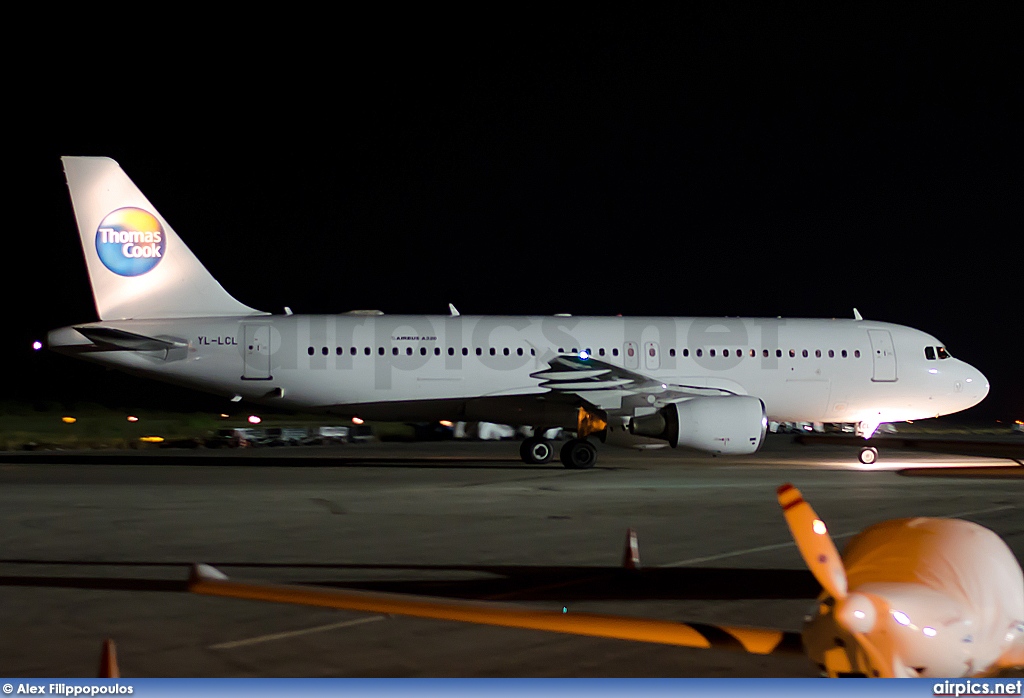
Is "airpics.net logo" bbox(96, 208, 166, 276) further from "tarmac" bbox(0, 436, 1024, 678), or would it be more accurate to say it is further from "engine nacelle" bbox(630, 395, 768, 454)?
"engine nacelle" bbox(630, 395, 768, 454)

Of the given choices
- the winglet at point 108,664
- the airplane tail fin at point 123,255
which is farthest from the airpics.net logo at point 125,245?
the winglet at point 108,664

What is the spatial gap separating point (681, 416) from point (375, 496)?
720 cm

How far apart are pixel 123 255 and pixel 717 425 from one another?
13.8 meters

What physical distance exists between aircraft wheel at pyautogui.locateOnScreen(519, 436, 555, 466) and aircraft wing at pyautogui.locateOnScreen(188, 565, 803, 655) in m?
19.7

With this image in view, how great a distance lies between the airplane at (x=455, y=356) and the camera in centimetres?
2277

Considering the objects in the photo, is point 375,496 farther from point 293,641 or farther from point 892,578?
point 892,578

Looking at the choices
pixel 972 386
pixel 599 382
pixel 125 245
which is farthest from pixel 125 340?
pixel 972 386

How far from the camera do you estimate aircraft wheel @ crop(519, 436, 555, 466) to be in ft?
80.6

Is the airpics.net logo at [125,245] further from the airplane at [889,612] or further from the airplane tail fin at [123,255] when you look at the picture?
the airplane at [889,612]

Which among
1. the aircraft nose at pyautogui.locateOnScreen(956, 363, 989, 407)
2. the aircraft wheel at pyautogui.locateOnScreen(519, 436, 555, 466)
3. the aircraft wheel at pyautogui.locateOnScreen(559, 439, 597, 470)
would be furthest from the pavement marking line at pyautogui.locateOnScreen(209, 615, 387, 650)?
the aircraft nose at pyautogui.locateOnScreen(956, 363, 989, 407)

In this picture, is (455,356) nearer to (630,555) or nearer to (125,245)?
(125,245)

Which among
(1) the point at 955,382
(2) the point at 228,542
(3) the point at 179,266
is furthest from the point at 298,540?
(1) the point at 955,382

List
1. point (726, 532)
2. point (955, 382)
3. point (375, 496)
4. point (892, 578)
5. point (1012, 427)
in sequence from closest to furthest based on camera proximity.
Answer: point (892, 578) → point (726, 532) → point (375, 496) → point (955, 382) → point (1012, 427)

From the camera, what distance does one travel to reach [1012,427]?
66.8 m
